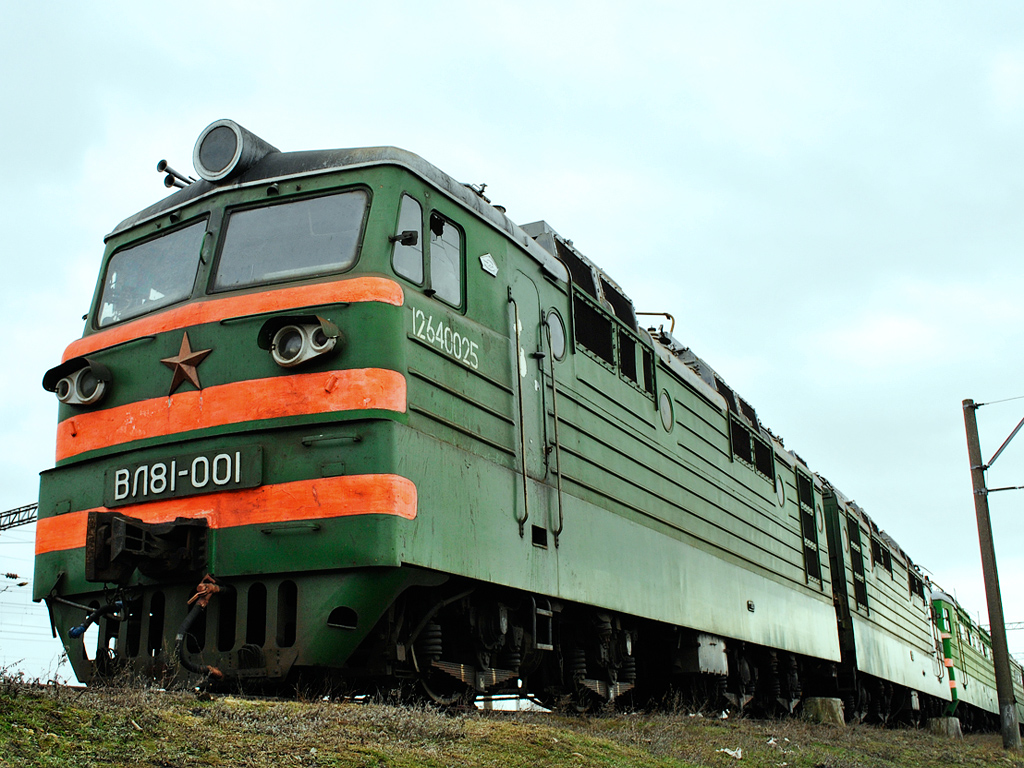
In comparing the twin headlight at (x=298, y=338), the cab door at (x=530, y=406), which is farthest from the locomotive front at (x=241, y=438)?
the cab door at (x=530, y=406)

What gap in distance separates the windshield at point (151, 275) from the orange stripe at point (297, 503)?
1435 mm

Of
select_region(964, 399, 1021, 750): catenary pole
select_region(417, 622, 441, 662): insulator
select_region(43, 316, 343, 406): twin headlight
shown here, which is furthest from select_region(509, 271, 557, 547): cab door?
select_region(964, 399, 1021, 750): catenary pole

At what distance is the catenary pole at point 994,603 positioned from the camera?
47.0ft

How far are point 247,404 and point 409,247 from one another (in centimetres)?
140

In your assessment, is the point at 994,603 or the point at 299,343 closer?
the point at 299,343

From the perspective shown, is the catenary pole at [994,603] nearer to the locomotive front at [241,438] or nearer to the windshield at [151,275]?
the locomotive front at [241,438]

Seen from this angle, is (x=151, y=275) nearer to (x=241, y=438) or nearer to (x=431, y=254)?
(x=241, y=438)

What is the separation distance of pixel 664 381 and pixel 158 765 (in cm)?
742

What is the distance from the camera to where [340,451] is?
229 inches

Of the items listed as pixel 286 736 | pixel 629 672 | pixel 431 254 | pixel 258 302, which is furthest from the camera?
pixel 629 672

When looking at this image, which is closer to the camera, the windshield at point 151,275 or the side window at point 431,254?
the side window at point 431,254

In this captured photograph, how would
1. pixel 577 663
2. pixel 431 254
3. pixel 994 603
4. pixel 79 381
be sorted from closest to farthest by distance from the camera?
pixel 431 254
pixel 79 381
pixel 577 663
pixel 994 603

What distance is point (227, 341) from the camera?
6281mm

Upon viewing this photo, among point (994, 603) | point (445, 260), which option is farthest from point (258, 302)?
point (994, 603)
